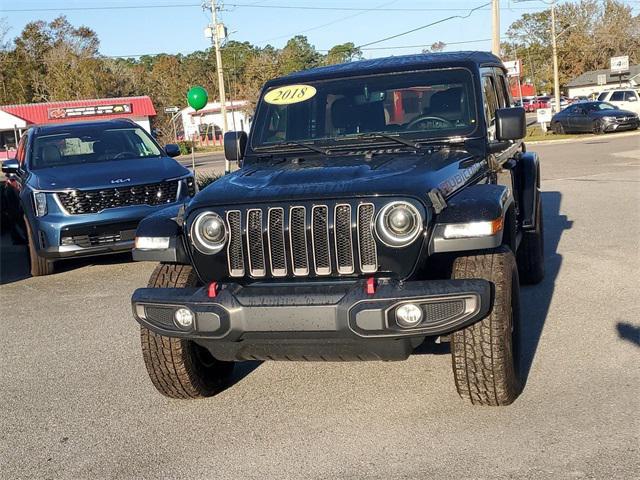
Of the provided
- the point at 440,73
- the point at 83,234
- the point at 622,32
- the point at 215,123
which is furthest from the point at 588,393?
the point at 622,32

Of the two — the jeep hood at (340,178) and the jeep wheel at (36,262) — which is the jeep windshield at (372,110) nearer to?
the jeep hood at (340,178)

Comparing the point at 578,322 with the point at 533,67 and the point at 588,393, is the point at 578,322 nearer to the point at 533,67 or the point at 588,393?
the point at 588,393

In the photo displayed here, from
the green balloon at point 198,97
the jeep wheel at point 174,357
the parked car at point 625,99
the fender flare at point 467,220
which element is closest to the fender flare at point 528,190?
the fender flare at point 467,220

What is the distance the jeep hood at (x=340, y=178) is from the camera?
13.9 feet

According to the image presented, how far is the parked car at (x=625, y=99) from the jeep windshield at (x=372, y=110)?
110ft

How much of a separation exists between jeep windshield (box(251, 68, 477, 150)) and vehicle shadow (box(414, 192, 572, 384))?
55.5 inches

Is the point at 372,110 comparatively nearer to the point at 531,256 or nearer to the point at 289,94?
the point at 289,94

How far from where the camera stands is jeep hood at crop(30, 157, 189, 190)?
9227 millimetres

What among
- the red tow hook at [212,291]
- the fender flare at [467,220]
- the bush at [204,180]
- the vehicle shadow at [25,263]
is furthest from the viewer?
the bush at [204,180]

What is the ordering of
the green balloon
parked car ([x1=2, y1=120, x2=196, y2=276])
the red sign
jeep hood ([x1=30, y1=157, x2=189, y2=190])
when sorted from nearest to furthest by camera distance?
parked car ([x1=2, y1=120, x2=196, y2=276])
jeep hood ([x1=30, y1=157, x2=189, y2=190])
the green balloon
the red sign

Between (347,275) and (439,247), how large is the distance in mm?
489

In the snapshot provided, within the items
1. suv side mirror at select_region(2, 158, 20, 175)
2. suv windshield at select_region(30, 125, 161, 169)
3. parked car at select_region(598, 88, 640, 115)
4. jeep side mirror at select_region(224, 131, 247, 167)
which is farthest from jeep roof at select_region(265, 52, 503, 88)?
parked car at select_region(598, 88, 640, 115)

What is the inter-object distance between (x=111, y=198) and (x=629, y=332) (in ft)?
19.0

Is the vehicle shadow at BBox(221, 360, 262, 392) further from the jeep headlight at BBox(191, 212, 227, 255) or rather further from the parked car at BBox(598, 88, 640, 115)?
the parked car at BBox(598, 88, 640, 115)
